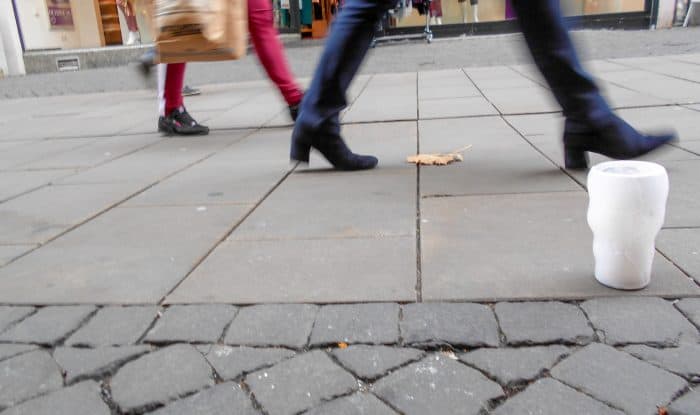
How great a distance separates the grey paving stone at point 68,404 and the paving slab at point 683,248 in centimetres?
150

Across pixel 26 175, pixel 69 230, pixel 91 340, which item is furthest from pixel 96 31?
pixel 91 340

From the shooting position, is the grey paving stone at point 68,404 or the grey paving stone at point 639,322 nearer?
the grey paving stone at point 68,404

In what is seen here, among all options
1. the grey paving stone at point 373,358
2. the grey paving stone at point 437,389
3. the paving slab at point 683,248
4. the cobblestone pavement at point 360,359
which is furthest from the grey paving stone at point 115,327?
the paving slab at point 683,248

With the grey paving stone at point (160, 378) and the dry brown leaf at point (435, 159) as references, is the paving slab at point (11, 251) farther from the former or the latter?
the dry brown leaf at point (435, 159)

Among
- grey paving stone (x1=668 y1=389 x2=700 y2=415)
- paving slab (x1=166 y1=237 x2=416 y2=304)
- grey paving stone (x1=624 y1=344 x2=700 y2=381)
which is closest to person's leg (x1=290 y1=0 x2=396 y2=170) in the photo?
paving slab (x1=166 y1=237 x2=416 y2=304)

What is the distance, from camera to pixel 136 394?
1315 millimetres

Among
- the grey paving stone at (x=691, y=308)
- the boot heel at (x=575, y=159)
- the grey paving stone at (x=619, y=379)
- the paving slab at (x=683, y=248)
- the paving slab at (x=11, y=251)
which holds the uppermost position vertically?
the boot heel at (x=575, y=159)

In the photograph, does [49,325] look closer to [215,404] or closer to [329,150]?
[215,404]

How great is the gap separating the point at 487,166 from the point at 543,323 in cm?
155

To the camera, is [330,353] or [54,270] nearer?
[330,353]

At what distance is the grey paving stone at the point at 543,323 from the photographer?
141cm

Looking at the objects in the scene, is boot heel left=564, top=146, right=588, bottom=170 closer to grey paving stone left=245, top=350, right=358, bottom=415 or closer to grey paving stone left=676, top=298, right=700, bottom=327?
grey paving stone left=676, top=298, right=700, bottom=327

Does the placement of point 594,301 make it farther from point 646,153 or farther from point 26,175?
point 26,175

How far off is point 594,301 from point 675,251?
43 centimetres
